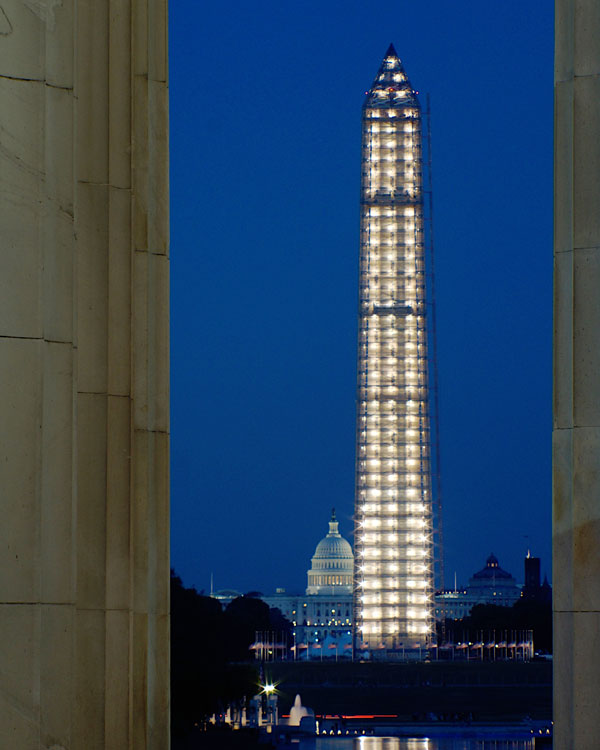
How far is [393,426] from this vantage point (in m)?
134

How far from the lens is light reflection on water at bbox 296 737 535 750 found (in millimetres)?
61656

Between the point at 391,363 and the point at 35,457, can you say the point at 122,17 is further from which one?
the point at 391,363

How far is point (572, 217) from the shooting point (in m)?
10.4

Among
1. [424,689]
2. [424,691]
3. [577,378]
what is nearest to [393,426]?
[424,689]

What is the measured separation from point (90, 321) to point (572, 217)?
10.5 ft

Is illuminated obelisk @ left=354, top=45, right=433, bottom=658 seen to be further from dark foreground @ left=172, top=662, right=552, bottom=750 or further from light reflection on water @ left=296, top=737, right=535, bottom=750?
light reflection on water @ left=296, top=737, right=535, bottom=750

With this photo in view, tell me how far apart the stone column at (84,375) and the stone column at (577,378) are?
2744 millimetres

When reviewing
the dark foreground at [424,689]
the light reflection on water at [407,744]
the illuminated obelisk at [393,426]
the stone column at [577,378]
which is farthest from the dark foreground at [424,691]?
the stone column at [577,378]

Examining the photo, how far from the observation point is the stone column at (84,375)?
834 centimetres

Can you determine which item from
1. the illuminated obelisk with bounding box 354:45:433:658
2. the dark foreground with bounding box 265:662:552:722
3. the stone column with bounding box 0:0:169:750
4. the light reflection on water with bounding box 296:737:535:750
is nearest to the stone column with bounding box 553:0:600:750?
the stone column with bounding box 0:0:169:750

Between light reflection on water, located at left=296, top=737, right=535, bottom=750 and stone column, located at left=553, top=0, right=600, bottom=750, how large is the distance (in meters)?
52.0

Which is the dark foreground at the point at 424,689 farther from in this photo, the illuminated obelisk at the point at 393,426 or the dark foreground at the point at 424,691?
the illuminated obelisk at the point at 393,426

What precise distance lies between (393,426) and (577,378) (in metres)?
124

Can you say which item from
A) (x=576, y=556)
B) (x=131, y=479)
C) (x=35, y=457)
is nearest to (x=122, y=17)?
(x=131, y=479)
